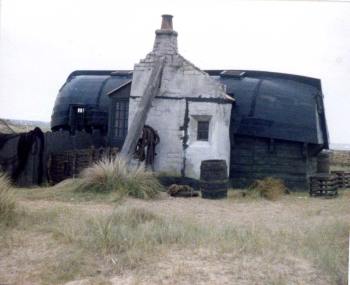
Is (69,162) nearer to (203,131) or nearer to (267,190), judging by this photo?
(203,131)

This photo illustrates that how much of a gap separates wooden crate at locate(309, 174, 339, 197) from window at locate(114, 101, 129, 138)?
667 centimetres

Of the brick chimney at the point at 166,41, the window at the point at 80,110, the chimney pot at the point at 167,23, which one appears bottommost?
the window at the point at 80,110

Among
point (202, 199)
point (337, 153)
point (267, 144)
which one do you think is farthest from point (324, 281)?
point (337, 153)

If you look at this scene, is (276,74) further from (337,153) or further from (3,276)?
(3,276)

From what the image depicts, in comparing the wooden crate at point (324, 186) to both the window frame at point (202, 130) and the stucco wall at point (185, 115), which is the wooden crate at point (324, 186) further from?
the window frame at point (202, 130)

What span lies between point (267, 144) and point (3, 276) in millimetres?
11631

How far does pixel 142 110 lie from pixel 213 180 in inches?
140

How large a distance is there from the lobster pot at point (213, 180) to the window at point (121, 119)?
5.24 m

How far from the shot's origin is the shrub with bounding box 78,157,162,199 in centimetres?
1156

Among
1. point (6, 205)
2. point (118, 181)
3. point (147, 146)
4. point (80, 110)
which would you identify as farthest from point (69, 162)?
point (6, 205)

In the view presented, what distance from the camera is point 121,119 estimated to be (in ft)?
57.6

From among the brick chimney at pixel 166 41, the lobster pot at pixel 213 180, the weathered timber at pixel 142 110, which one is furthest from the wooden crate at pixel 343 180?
the brick chimney at pixel 166 41

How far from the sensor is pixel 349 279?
6.21 metres

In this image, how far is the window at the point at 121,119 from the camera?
687 inches
